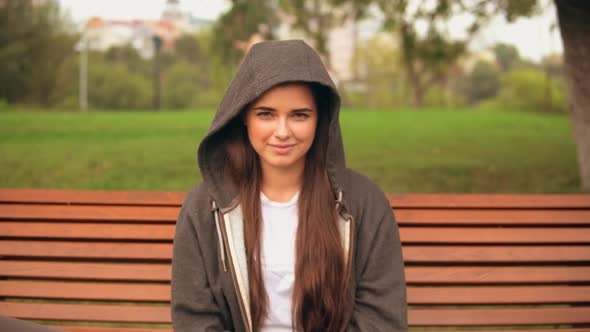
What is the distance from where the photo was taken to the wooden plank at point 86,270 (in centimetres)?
291

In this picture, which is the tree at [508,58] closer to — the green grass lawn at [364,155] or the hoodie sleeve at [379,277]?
the green grass lawn at [364,155]

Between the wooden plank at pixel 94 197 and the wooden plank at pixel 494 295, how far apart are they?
127 centimetres

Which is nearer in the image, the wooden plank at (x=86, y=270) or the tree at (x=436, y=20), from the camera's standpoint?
the wooden plank at (x=86, y=270)

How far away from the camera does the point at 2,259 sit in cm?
300

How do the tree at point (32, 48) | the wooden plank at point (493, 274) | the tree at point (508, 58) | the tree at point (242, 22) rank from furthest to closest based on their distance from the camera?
the tree at point (508, 58) → the tree at point (32, 48) → the tree at point (242, 22) → the wooden plank at point (493, 274)

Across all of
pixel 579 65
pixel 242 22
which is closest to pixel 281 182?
pixel 579 65

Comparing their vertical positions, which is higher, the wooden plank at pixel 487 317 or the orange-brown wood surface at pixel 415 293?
the orange-brown wood surface at pixel 415 293

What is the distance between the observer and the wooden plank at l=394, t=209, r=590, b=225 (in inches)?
116

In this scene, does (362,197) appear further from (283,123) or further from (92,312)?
(92,312)

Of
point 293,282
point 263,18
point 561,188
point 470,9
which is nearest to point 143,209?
point 293,282

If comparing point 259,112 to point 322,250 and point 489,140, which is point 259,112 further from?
point 489,140

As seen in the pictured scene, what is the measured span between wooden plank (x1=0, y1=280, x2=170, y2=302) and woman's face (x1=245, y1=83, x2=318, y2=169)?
40.6 inches

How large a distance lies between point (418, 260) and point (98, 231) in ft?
5.03

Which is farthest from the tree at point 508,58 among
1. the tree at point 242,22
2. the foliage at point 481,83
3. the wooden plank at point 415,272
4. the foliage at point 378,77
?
the wooden plank at point 415,272
